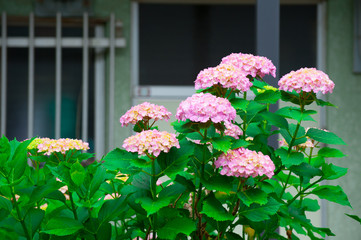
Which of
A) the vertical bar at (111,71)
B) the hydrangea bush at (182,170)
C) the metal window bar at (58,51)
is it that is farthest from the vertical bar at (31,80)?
the hydrangea bush at (182,170)

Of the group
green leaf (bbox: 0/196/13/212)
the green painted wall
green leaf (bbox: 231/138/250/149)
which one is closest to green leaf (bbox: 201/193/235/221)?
green leaf (bbox: 231/138/250/149)

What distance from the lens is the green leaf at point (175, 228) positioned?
851 mm

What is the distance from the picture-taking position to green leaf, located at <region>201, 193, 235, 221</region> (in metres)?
0.87

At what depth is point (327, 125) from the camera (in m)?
3.29

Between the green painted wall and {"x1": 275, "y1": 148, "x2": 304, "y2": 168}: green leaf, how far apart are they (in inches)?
96.3

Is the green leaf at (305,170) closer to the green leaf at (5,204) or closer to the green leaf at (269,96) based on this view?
the green leaf at (269,96)

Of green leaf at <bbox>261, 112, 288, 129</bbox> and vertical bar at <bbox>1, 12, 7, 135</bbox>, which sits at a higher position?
vertical bar at <bbox>1, 12, 7, 135</bbox>

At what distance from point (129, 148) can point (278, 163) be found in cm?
35

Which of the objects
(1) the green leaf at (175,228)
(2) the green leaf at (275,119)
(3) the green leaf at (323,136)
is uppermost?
(2) the green leaf at (275,119)

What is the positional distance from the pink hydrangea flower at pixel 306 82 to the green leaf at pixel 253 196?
22cm

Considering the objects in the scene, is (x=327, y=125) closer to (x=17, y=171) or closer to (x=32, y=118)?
(x=32, y=118)

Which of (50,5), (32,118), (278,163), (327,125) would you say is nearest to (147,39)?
(50,5)

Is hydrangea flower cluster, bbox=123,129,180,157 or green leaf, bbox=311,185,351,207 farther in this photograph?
green leaf, bbox=311,185,351,207

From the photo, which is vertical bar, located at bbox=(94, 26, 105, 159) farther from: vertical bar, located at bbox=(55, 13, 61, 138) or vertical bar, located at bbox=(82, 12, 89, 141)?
vertical bar, located at bbox=(55, 13, 61, 138)
